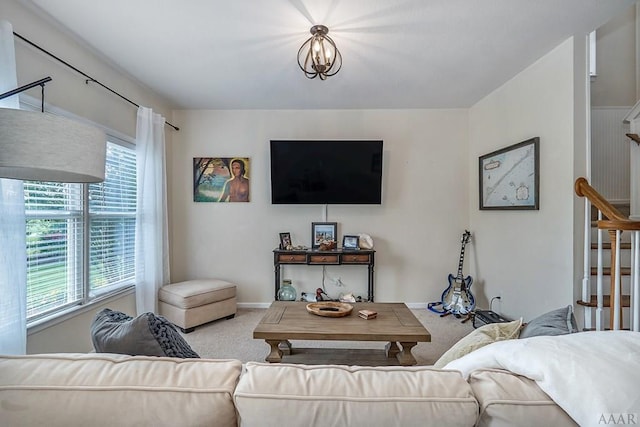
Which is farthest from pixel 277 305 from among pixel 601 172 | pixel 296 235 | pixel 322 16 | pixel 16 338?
pixel 601 172

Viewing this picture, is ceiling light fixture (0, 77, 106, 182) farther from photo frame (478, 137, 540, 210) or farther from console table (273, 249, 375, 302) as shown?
photo frame (478, 137, 540, 210)

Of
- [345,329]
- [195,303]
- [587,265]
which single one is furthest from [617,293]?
[195,303]

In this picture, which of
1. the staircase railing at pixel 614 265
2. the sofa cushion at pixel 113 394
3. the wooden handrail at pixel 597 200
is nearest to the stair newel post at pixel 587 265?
the staircase railing at pixel 614 265

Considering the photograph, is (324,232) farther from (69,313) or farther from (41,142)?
(41,142)

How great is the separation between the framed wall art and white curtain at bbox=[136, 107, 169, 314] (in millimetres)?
609

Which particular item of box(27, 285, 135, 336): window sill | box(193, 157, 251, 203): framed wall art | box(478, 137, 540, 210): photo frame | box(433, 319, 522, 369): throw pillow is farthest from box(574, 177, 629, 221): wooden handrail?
box(27, 285, 135, 336): window sill

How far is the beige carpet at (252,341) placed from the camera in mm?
2619

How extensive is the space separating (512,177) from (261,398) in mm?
3174

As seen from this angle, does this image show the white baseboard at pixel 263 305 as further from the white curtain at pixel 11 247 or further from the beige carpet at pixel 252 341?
the white curtain at pixel 11 247

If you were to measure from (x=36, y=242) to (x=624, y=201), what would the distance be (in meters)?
5.29

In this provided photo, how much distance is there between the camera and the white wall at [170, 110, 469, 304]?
3.88 meters

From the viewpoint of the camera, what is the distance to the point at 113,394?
2.43 ft

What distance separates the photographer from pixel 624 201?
10.4 feet

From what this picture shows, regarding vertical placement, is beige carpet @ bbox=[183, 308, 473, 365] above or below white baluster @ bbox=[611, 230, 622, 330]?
below
